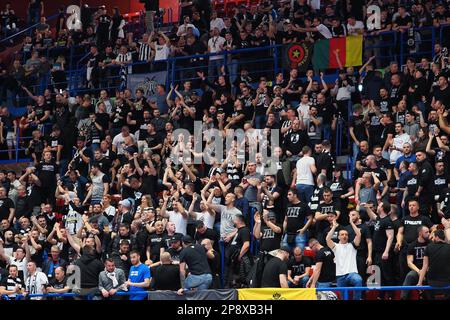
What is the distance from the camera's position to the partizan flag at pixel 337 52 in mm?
23094

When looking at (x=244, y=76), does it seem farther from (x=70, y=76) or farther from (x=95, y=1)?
(x=95, y=1)

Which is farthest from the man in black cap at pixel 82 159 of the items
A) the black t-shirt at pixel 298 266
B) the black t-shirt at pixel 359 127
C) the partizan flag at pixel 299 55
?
the black t-shirt at pixel 298 266

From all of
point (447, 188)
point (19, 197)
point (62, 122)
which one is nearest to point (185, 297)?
point (447, 188)

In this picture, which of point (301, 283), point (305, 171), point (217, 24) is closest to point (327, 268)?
point (301, 283)

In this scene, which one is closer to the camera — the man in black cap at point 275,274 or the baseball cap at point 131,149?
the man in black cap at point 275,274

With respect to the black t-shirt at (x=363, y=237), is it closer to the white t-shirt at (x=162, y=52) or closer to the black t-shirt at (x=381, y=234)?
the black t-shirt at (x=381, y=234)

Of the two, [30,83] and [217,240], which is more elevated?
[30,83]

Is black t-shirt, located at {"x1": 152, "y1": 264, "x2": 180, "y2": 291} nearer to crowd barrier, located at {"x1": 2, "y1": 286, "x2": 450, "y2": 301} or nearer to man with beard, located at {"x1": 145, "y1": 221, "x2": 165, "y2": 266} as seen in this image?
crowd barrier, located at {"x1": 2, "y1": 286, "x2": 450, "y2": 301}

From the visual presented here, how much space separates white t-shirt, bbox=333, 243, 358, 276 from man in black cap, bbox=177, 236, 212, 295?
2.15 meters

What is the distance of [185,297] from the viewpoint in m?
17.4

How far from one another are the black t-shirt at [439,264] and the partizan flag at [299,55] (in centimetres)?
854

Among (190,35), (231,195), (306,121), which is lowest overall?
(231,195)

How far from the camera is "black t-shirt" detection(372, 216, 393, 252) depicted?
696 inches
